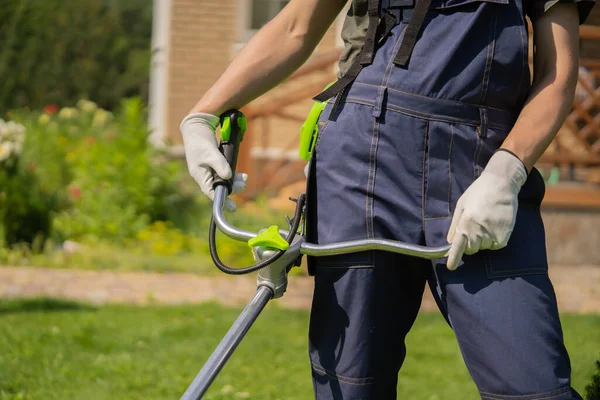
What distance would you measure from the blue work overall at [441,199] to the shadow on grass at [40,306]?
3935 mm

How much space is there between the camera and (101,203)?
25.2ft

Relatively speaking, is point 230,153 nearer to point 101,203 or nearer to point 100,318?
point 100,318

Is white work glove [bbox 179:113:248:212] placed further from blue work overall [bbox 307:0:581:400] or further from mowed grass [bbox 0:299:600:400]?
mowed grass [bbox 0:299:600:400]

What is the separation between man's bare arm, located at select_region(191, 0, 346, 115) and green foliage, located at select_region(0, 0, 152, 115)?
10.4m

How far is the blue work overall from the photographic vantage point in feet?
6.23

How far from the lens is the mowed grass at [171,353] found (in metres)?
4.22

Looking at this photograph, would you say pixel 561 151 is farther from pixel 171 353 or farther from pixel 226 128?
pixel 226 128

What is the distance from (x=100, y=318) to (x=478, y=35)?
13.2ft

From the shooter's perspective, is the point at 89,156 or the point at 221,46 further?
the point at 221,46

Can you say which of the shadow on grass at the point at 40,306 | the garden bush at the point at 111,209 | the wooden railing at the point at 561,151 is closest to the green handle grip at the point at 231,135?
the shadow on grass at the point at 40,306

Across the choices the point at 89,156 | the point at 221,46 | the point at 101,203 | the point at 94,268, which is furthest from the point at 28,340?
the point at 221,46

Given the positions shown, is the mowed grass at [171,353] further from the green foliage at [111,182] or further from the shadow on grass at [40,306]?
the green foliage at [111,182]

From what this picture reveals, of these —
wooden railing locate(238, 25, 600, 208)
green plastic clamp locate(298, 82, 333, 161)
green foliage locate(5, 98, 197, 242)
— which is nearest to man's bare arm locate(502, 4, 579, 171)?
green plastic clamp locate(298, 82, 333, 161)

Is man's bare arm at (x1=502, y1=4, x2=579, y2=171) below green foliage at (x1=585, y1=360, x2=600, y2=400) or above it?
above
